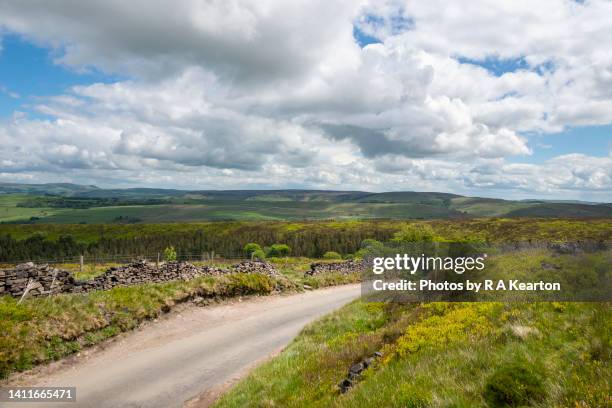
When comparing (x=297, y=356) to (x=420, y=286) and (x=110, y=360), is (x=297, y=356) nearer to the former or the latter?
(x=420, y=286)

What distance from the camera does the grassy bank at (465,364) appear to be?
563 cm

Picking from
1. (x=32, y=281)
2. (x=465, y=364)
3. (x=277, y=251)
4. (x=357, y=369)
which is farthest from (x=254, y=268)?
(x=277, y=251)

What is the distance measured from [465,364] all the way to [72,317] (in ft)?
51.3

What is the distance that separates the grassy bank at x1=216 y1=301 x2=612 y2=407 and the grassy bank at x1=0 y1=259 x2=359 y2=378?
8.01 meters

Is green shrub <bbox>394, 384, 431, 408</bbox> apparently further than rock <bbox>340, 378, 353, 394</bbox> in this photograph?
No

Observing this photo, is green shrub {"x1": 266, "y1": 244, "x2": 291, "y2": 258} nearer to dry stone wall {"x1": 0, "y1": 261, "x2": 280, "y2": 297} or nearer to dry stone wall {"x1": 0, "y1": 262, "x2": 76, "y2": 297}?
dry stone wall {"x1": 0, "y1": 261, "x2": 280, "y2": 297}

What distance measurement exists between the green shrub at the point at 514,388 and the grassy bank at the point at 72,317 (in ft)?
48.7

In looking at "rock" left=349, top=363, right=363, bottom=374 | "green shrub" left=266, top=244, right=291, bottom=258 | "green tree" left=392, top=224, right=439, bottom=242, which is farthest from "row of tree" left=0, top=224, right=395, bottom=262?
"rock" left=349, top=363, right=363, bottom=374

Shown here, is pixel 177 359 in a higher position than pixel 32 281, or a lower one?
lower

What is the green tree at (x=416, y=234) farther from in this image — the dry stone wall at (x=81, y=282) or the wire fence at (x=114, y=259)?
the wire fence at (x=114, y=259)

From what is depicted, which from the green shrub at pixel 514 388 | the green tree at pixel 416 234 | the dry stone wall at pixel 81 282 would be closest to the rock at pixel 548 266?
the green tree at pixel 416 234

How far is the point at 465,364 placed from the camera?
23.4 feet

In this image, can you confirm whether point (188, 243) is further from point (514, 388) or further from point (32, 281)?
point (514, 388)

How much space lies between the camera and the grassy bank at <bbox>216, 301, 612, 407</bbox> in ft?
18.5
